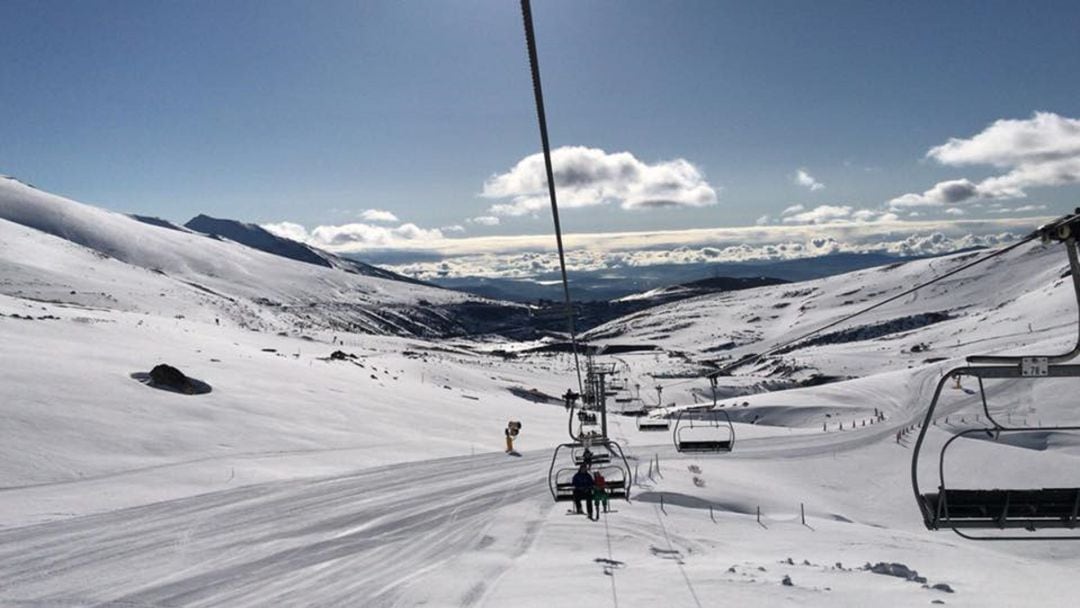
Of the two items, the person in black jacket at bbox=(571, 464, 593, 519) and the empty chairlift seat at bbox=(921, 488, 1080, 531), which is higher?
the empty chairlift seat at bbox=(921, 488, 1080, 531)

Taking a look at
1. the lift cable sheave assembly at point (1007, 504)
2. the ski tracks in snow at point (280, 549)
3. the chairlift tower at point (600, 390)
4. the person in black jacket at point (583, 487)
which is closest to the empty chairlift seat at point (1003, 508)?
the lift cable sheave assembly at point (1007, 504)

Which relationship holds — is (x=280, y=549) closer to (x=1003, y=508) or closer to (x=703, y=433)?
(x=1003, y=508)

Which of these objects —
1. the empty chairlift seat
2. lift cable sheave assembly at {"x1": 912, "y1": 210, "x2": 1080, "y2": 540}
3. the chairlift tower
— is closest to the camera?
lift cable sheave assembly at {"x1": 912, "y1": 210, "x2": 1080, "y2": 540}

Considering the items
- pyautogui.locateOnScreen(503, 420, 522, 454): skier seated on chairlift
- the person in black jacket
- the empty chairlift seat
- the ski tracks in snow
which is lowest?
pyautogui.locateOnScreen(503, 420, 522, 454): skier seated on chairlift

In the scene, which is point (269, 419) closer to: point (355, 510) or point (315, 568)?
point (355, 510)

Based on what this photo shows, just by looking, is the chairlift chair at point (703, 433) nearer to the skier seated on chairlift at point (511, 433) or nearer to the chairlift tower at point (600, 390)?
the chairlift tower at point (600, 390)

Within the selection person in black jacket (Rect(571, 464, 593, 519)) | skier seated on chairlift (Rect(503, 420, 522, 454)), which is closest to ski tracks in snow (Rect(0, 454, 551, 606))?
person in black jacket (Rect(571, 464, 593, 519))

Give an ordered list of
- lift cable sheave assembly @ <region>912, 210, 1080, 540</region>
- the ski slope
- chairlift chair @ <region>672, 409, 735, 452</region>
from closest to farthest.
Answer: lift cable sheave assembly @ <region>912, 210, 1080, 540</region> → the ski slope → chairlift chair @ <region>672, 409, 735, 452</region>

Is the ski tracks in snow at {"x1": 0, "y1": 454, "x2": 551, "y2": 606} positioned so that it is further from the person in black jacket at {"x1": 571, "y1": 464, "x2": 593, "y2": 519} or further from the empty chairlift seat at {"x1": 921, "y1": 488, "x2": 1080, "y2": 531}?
the empty chairlift seat at {"x1": 921, "y1": 488, "x2": 1080, "y2": 531}
